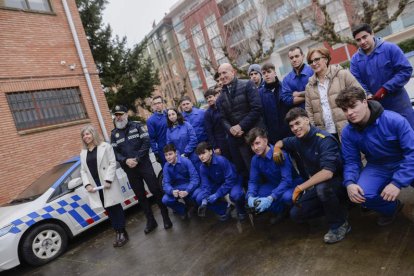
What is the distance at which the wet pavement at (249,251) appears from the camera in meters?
2.74

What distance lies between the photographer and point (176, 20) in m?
41.4

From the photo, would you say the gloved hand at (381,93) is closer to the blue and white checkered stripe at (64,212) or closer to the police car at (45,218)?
the police car at (45,218)

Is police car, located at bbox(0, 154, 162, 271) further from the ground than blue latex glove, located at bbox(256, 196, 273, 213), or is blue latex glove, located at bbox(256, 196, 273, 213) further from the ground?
police car, located at bbox(0, 154, 162, 271)

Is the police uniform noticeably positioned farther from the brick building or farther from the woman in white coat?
the brick building

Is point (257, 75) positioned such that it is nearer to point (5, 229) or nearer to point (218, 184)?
point (218, 184)

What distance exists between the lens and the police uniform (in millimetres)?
3113

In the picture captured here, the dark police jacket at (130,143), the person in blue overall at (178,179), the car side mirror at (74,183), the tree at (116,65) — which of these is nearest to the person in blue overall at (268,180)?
the person in blue overall at (178,179)

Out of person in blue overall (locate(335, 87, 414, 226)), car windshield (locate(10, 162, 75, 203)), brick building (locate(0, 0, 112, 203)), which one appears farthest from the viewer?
brick building (locate(0, 0, 112, 203))

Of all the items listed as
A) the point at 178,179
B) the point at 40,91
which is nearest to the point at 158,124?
the point at 178,179

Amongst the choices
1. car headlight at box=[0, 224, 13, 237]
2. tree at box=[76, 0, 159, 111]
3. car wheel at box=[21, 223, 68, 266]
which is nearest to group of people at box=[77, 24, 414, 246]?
car wheel at box=[21, 223, 68, 266]

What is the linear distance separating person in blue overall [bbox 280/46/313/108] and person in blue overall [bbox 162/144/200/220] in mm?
1649

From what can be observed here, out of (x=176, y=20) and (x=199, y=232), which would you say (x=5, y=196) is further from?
(x=176, y=20)

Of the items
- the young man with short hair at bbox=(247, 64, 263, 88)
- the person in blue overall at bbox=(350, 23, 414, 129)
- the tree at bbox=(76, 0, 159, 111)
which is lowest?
the person in blue overall at bbox=(350, 23, 414, 129)

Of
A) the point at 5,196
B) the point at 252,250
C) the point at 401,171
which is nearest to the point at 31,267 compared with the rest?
the point at 252,250
